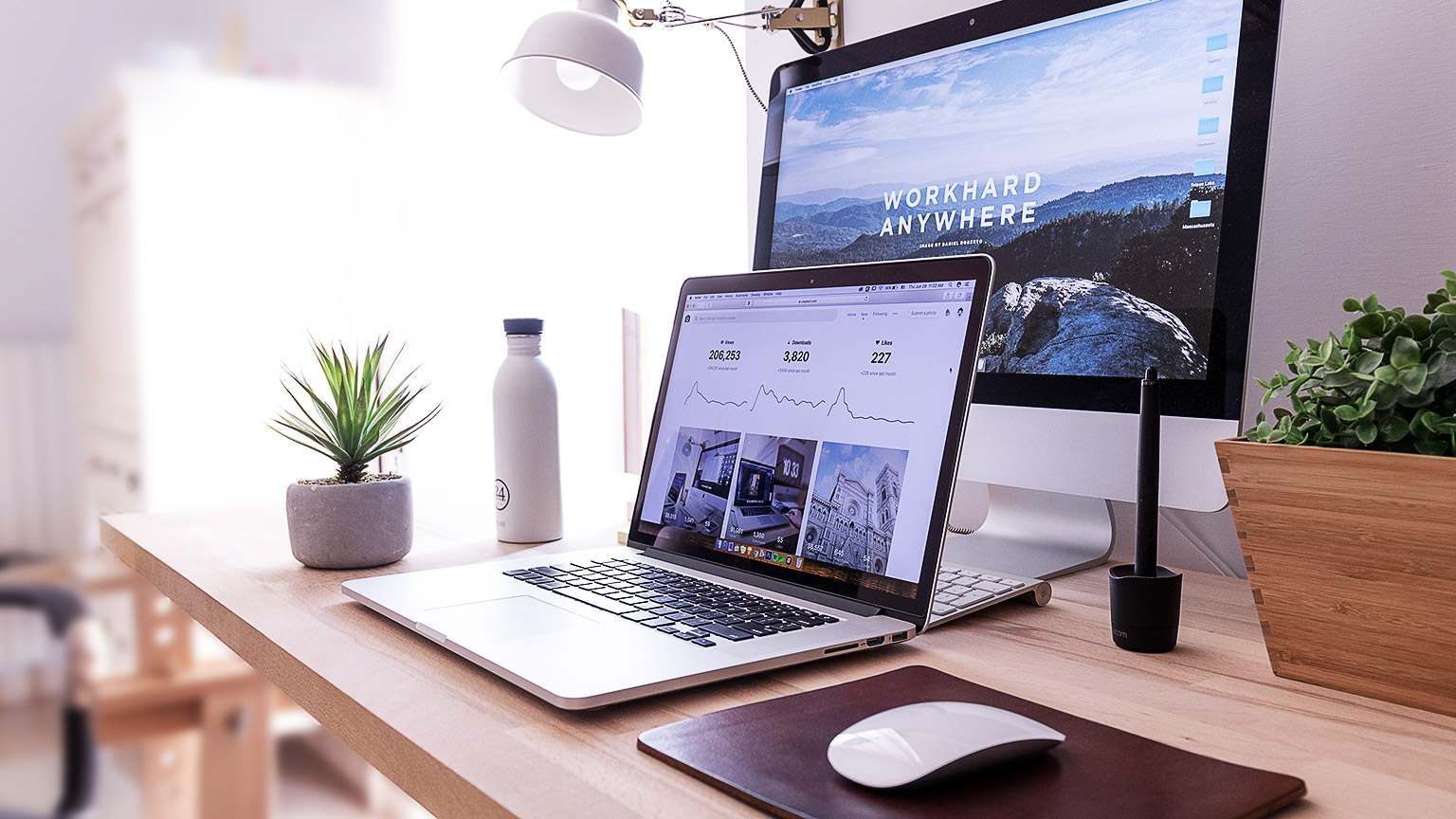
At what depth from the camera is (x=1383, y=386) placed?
20.6 inches

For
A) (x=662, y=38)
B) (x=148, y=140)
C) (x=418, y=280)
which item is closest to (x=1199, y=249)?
(x=662, y=38)

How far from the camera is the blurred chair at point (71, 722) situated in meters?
1.29

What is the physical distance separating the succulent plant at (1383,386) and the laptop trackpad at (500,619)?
453 mm

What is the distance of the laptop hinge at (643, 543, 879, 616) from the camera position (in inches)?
26.2

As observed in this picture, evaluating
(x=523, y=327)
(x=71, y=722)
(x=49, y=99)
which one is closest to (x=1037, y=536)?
(x=523, y=327)

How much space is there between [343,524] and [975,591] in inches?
22.0

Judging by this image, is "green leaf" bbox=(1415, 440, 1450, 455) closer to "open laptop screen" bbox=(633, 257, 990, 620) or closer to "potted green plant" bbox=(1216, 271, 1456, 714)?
"potted green plant" bbox=(1216, 271, 1456, 714)

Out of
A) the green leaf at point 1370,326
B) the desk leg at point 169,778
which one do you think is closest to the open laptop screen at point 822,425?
the green leaf at point 1370,326

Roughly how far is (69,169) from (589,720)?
2.31 metres

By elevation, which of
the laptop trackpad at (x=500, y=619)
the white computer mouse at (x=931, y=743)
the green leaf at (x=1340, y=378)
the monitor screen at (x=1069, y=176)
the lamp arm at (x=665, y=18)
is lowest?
the laptop trackpad at (x=500, y=619)

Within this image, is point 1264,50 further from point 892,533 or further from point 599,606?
point 599,606

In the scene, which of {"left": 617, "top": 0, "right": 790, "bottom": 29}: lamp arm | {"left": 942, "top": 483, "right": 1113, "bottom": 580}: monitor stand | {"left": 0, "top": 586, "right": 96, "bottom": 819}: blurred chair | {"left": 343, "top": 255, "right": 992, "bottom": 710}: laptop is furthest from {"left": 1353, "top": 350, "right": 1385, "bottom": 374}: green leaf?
{"left": 0, "top": 586, "right": 96, "bottom": 819}: blurred chair

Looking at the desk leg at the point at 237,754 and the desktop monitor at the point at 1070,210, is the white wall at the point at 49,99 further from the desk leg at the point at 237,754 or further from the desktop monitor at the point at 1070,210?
the desktop monitor at the point at 1070,210

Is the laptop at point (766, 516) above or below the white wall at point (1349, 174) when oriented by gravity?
below
